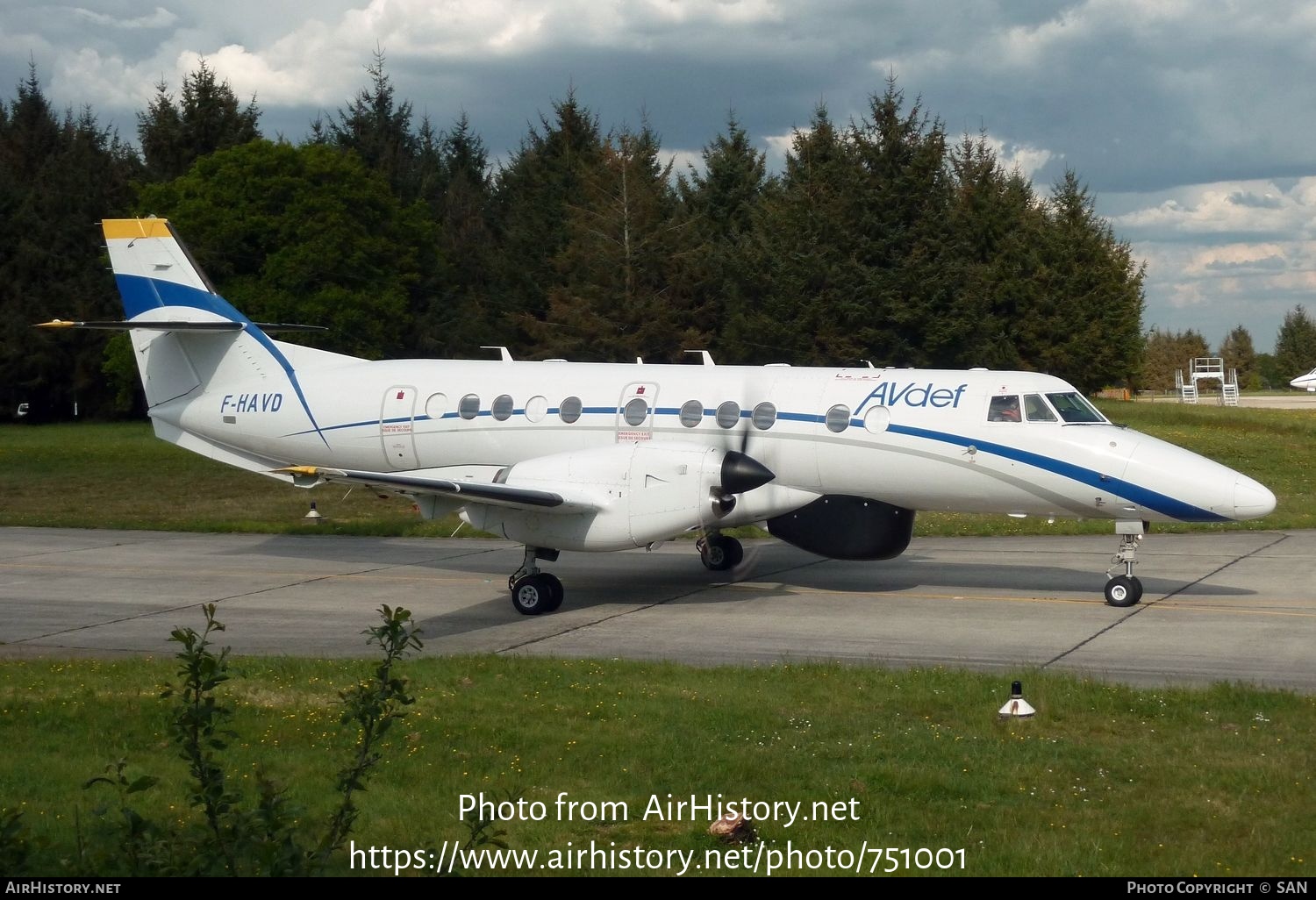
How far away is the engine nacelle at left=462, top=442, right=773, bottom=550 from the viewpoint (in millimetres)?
16031

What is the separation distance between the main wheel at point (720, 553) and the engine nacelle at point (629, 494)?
3.05 meters

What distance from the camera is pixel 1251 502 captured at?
48.3 feet

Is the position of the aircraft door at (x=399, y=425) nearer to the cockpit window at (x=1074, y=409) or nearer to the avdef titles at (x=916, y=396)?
the avdef titles at (x=916, y=396)

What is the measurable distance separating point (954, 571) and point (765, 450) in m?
4.05

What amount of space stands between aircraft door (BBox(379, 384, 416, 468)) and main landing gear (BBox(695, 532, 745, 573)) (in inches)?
177

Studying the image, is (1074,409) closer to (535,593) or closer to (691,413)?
(691,413)

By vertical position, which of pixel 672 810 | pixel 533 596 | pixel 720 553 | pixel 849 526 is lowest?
pixel 672 810

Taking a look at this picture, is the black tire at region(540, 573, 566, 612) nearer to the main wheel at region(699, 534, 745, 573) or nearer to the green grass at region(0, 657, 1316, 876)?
the main wheel at region(699, 534, 745, 573)

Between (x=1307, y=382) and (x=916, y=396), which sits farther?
(x=1307, y=382)

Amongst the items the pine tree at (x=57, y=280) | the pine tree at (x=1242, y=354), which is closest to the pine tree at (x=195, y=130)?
the pine tree at (x=57, y=280)

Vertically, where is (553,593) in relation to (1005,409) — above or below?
below

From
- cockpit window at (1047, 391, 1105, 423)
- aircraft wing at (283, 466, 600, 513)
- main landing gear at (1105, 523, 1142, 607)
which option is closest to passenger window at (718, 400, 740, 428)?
aircraft wing at (283, 466, 600, 513)

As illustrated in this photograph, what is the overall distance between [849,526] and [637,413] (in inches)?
127

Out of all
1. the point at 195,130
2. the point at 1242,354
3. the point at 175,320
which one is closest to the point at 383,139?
the point at 195,130
